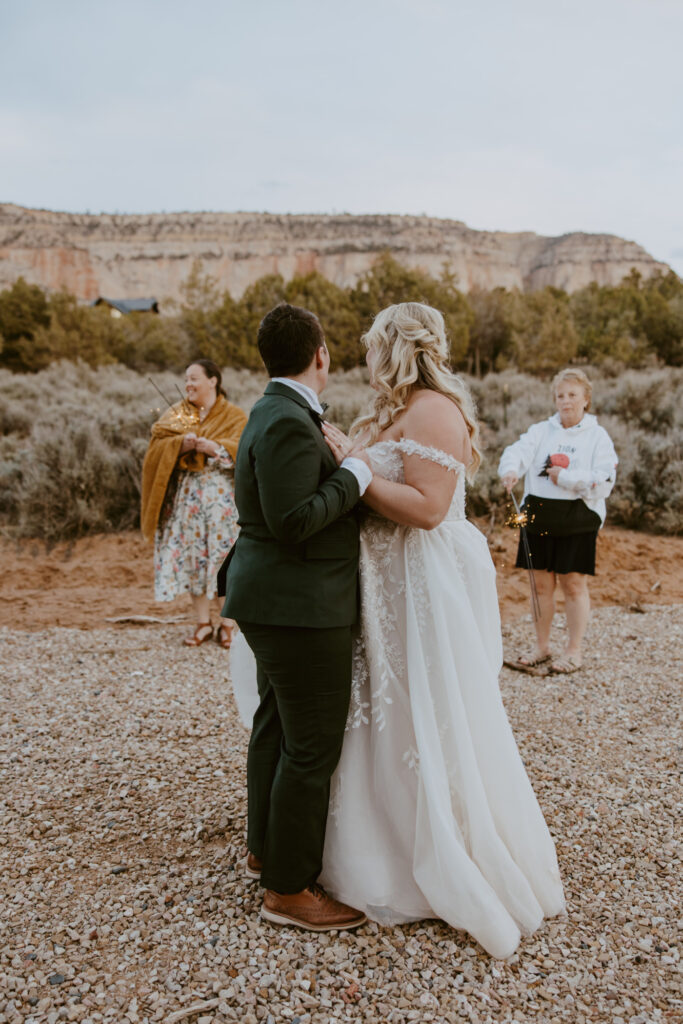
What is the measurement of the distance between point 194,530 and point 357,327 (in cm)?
1409

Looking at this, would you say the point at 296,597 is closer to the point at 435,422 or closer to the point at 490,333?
the point at 435,422

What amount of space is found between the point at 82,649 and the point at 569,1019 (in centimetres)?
457

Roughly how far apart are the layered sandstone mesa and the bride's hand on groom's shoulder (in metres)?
63.2

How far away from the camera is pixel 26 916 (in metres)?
2.54

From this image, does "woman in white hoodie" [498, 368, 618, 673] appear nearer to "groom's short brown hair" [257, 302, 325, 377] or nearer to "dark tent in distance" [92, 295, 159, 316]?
"groom's short brown hair" [257, 302, 325, 377]

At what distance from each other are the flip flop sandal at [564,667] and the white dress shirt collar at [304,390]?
3.54 m

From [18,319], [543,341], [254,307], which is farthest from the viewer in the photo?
[18,319]

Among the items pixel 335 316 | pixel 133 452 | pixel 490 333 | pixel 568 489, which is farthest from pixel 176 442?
pixel 490 333

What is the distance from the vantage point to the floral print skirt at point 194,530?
18.1ft

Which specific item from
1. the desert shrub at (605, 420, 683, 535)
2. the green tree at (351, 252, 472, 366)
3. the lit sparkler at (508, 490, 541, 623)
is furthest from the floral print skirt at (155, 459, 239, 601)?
the green tree at (351, 252, 472, 366)

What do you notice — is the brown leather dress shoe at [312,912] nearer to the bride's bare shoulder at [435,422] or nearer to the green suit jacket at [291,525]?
the green suit jacket at [291,525]

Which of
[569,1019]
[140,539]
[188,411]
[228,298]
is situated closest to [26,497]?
[140,539]

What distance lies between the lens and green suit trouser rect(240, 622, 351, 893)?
2248 mm

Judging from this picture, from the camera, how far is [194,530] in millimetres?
5562
